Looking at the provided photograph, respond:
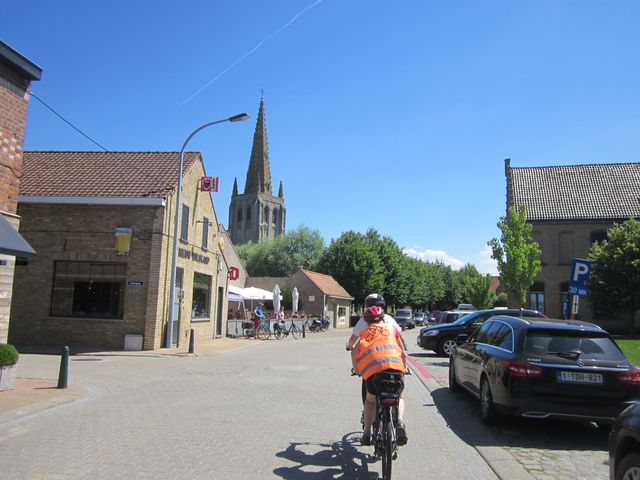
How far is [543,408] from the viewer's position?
676cm

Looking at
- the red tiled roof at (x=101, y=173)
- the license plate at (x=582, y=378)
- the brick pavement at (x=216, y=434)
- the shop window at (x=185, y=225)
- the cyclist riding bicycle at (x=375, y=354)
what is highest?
the red tiled roof at (x=101, y=173)

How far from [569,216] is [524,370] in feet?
116

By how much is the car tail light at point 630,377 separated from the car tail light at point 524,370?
968mm

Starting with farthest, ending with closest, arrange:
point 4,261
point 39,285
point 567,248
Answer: point 567,248 < point 39,285 < point 4,261

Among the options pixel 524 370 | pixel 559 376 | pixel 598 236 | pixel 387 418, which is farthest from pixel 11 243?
pixel 598 236

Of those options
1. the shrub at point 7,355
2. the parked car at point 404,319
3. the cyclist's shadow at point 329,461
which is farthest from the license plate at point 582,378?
the parked car at point 404,319

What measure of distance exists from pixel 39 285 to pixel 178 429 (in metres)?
14.0

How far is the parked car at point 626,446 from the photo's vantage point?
3804mm

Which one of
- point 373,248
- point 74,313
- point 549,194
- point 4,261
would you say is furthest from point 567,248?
point 4,261

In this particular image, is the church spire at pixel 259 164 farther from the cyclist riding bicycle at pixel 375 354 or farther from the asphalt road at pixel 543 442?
the cyclist riding bicycle at pixel 375 354

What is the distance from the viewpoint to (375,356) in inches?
209

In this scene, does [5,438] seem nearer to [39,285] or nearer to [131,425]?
[131,425]

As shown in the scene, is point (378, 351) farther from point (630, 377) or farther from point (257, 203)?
point (257, 203)

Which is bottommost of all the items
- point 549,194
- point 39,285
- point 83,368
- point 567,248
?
point 83,368
